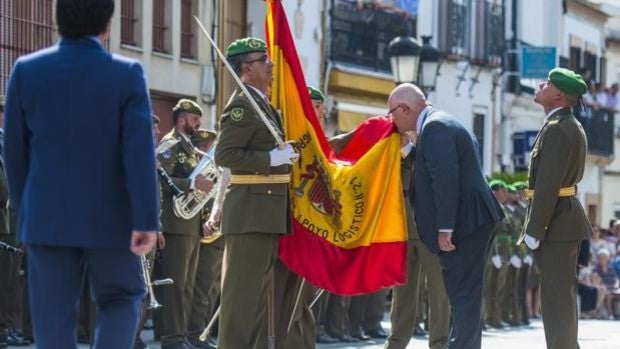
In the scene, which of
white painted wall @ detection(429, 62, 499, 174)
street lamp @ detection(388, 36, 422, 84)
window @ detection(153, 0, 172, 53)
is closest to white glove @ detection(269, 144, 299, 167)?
street lamp @ detection(388, 36, 422, 84)

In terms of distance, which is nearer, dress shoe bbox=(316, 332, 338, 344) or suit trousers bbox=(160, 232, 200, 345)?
suit trousers bbox=(160, 232, 200, 345)

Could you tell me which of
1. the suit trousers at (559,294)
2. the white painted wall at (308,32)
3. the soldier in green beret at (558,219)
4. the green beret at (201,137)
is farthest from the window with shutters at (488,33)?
the suit trousers at (559,294)

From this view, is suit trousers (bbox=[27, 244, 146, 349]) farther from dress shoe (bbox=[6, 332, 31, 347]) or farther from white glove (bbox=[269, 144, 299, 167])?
dress shoe (bbox=[6, 332, 31, 347])

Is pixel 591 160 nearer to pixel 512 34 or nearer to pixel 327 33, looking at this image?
pixel 512 34

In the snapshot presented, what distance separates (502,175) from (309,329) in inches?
801

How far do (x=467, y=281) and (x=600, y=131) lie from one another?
37.2 m

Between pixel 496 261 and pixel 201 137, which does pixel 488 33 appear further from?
pixel 201 137

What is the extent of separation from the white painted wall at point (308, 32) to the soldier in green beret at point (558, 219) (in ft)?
54.4

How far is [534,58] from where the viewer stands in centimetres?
3825

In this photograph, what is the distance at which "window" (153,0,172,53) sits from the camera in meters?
24.9

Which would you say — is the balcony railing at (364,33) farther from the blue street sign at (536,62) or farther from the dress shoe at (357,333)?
the dress shoe at (357,333)

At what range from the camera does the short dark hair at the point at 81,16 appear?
808cm

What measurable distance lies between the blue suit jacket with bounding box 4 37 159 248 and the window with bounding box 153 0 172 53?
55.4 feet

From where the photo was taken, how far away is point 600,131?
4850 centimetres
